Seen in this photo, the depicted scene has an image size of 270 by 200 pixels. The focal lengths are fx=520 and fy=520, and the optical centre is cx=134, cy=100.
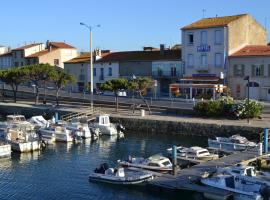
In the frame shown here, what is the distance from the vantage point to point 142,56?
81.1 meters

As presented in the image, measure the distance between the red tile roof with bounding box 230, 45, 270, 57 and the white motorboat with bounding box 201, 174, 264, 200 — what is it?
124ft

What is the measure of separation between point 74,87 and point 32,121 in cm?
3352

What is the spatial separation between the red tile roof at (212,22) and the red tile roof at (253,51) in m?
4.24

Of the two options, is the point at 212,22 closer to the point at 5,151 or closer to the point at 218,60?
the point at 218,60

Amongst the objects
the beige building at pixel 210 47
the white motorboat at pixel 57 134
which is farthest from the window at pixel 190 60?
the white motorboat at pixel 57 134

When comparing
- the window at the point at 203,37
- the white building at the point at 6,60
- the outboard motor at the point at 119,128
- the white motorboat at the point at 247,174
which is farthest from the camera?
the white building at the point at 6,60

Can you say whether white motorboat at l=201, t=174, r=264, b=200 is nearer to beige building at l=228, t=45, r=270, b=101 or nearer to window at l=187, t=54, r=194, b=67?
beige building at l=228, t=45, r=270, b=101

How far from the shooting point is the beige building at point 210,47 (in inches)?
→ 2721

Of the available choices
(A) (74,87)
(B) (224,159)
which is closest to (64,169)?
(B) (224,159)

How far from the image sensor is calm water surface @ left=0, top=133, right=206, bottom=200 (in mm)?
30953

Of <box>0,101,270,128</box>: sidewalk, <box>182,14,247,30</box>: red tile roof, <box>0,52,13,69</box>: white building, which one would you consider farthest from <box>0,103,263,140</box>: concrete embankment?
<box>0,52,13,69</box>: white building

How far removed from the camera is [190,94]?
69750mm

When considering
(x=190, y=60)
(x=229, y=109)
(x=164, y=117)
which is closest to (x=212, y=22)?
(x=190, y=60)

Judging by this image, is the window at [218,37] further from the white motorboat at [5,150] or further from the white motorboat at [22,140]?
the white motorboat at [5,150]
